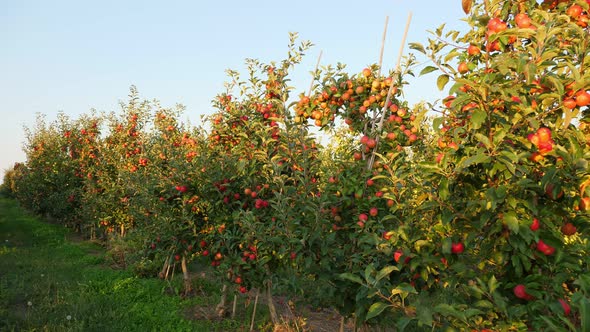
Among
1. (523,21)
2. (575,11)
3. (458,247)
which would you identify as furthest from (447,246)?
(575,11)

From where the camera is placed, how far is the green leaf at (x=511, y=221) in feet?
6.34

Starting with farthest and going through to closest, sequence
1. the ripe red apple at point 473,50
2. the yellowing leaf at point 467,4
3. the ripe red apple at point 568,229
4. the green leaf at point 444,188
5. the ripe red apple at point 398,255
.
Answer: the ripe red apple at point 398,255 < the yellowing leaf at point 467,4 < the ripe red apple at point 473,50 < the green leaf at point 444,188 < the ripe red apple at point 568,229

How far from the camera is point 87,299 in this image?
6.23 metres

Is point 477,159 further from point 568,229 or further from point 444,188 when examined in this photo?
point 568,229

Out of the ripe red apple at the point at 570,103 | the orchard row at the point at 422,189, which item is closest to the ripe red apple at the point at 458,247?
the orchard row at the point at 422,189

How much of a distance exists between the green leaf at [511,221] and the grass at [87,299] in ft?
14.8

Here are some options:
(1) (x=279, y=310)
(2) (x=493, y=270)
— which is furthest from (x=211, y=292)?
(2) (x=493, y=270)

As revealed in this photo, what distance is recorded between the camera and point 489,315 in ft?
7.04

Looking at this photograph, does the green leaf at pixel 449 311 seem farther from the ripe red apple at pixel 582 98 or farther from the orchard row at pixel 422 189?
the ripe red apple at pixel 582 98

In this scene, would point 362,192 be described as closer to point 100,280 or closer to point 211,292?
point 211,292

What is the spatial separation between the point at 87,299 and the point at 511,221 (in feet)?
20.9

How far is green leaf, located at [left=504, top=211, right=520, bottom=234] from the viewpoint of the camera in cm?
193

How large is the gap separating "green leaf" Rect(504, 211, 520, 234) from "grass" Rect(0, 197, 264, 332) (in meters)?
4.50

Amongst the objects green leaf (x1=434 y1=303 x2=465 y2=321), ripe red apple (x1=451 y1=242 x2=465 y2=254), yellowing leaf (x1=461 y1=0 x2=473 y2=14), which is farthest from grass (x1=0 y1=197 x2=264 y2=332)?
→ yellowing leaf (x1=461 y1=0 x2=473 y2=14)
